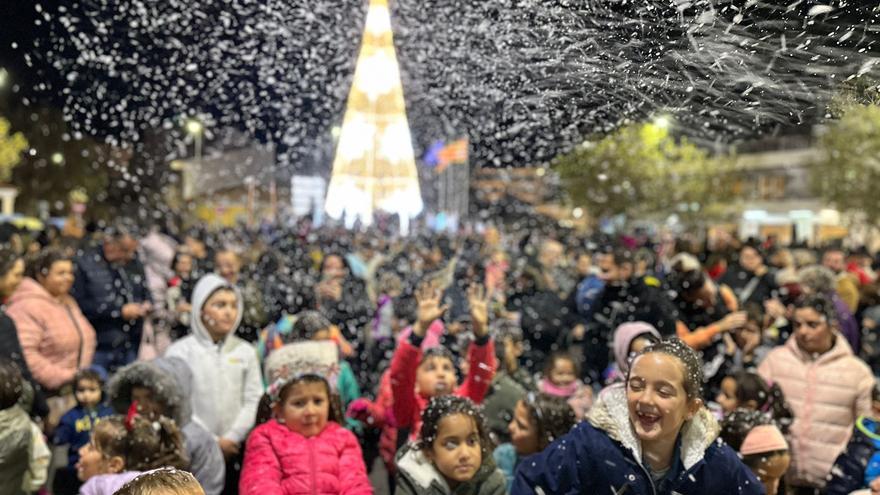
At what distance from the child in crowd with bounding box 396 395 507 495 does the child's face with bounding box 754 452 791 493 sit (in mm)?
1215

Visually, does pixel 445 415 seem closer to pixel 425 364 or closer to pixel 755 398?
pixel 425 364

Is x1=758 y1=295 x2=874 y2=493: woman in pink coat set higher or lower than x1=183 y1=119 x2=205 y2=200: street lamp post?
lower

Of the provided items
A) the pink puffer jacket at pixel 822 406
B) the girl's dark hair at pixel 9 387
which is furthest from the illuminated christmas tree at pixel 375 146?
the pink puffer jacket at pixel 822 406

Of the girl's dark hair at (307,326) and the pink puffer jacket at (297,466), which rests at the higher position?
the girl's dark hair at (307,326)

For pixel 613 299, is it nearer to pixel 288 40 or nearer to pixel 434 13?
pixel 434 13

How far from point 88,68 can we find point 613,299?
389 centimetres

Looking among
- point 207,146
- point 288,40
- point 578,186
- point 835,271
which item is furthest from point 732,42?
point 578,186

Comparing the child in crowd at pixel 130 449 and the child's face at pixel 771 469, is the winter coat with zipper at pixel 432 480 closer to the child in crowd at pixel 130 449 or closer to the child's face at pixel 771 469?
the child in crowd at pixel 130 449

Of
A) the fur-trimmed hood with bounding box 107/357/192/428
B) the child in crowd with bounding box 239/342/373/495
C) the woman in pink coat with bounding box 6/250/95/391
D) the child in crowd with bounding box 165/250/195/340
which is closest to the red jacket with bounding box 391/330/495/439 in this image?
the child in crowd with bounding box 239/342/373/495

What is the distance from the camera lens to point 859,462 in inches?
160

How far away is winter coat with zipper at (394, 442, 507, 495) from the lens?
3.77 metres

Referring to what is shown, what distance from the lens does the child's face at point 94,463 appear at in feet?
12.3

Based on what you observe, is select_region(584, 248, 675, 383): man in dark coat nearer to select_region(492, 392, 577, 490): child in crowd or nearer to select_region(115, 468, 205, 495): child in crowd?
select_region(492, 392, 577, 490): child in crowd

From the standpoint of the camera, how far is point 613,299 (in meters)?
5.98
